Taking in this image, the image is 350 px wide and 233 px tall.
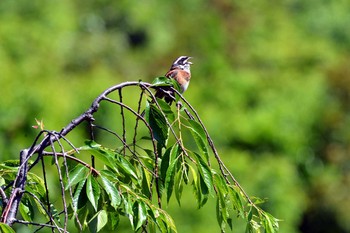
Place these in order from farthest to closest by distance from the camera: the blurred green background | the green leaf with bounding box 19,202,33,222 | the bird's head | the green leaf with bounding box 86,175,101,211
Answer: the blurred green background < the bird's head < the green leaf with bounding box 19,202,33,222 < the green leaf with bounding box 86,175,101,211

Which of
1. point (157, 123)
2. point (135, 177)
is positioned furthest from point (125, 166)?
point (157, 123)

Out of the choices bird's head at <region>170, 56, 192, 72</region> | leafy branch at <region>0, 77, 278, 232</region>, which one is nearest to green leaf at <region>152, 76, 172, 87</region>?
leafy branch at <region>0, 77, 278, 232</region>

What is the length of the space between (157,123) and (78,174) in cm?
30

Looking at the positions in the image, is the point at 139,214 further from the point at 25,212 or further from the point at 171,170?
the point at 25,212

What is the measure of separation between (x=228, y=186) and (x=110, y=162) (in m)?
0.37

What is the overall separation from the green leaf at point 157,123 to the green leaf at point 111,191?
22 cm

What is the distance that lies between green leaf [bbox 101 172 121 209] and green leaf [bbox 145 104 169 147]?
223mm

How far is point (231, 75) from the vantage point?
44.7m

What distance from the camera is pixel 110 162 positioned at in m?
3.17

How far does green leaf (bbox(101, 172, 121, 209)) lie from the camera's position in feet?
10.3

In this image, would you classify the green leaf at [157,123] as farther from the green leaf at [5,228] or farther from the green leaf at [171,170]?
the green leaf at [5,228]

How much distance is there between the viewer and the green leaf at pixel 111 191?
3.12 meters

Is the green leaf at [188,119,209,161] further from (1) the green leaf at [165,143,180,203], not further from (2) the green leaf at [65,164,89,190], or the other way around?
(2) the green leaf at [65,164,89,190]

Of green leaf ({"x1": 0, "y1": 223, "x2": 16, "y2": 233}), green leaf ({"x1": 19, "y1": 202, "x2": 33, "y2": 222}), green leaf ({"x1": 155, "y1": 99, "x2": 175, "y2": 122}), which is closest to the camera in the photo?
green leaf ({"x1": 0, "y1": 223, "x2": 16, "y2": 233})
